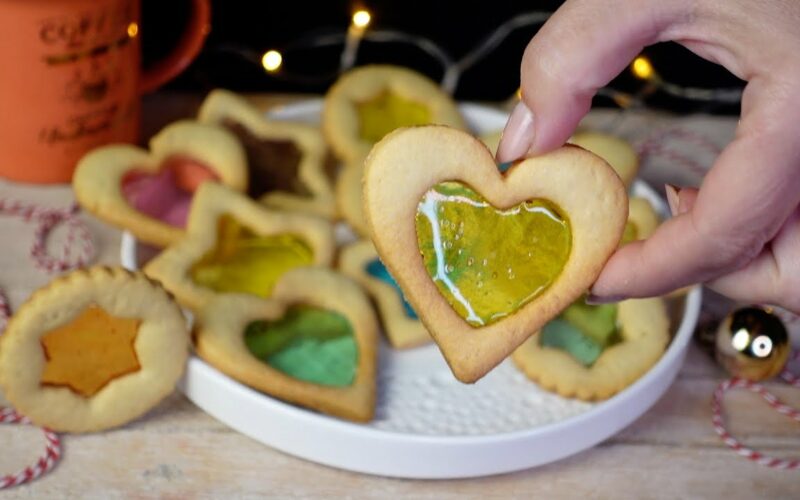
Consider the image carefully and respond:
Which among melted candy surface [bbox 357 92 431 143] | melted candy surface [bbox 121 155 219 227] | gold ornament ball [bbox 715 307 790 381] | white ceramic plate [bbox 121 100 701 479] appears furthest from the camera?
melted candy surface [bbox 357 92 431 143]

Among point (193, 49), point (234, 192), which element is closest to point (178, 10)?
point (193, 49)

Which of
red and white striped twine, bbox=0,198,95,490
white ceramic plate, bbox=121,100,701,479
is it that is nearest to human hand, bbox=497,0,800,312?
white ceramic plate, bbox=121,100,701,479

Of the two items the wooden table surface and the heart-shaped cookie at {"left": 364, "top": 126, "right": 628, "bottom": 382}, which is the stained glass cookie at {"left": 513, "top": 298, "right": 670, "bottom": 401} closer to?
the wooden table surface

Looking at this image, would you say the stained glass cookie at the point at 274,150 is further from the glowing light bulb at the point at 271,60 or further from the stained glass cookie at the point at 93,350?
the stained glass cookie at the point at 93,350

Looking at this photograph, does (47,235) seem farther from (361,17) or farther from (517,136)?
(517,136)

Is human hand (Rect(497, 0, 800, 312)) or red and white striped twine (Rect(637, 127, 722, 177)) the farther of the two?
red and white striped twine (Rect(637, 127, 722, 177))
